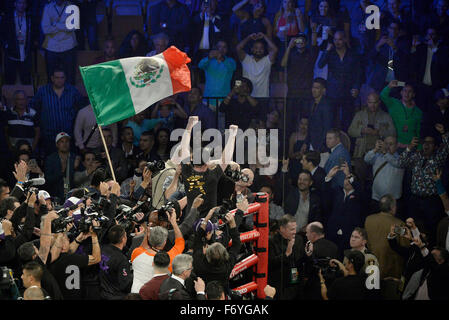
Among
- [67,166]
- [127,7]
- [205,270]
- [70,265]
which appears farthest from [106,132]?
[205,270]

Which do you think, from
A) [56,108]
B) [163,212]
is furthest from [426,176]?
[56,108]

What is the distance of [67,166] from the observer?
37.1ft

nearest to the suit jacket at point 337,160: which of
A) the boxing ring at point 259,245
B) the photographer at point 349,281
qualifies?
the photographer at point 349,281

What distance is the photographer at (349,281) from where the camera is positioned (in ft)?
30.7

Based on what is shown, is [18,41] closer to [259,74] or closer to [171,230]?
[259,74]

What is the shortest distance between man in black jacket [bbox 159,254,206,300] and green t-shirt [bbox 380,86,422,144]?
16.0 feet

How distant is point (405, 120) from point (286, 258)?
2585 mm

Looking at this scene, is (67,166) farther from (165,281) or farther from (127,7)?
(165,281)

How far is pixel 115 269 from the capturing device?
7582mm

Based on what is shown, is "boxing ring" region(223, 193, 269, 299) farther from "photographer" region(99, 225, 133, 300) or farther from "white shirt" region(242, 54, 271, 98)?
"white shirt" region(242, 54, 271, 98)

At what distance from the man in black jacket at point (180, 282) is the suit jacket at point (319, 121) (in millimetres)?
4339

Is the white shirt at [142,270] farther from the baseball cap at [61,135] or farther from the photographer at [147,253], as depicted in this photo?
the baseball cap at [61,135]

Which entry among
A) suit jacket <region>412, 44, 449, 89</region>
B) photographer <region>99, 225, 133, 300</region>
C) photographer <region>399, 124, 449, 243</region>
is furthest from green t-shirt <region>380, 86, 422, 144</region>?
photographer <region>99, 225, 133, 300</region>
